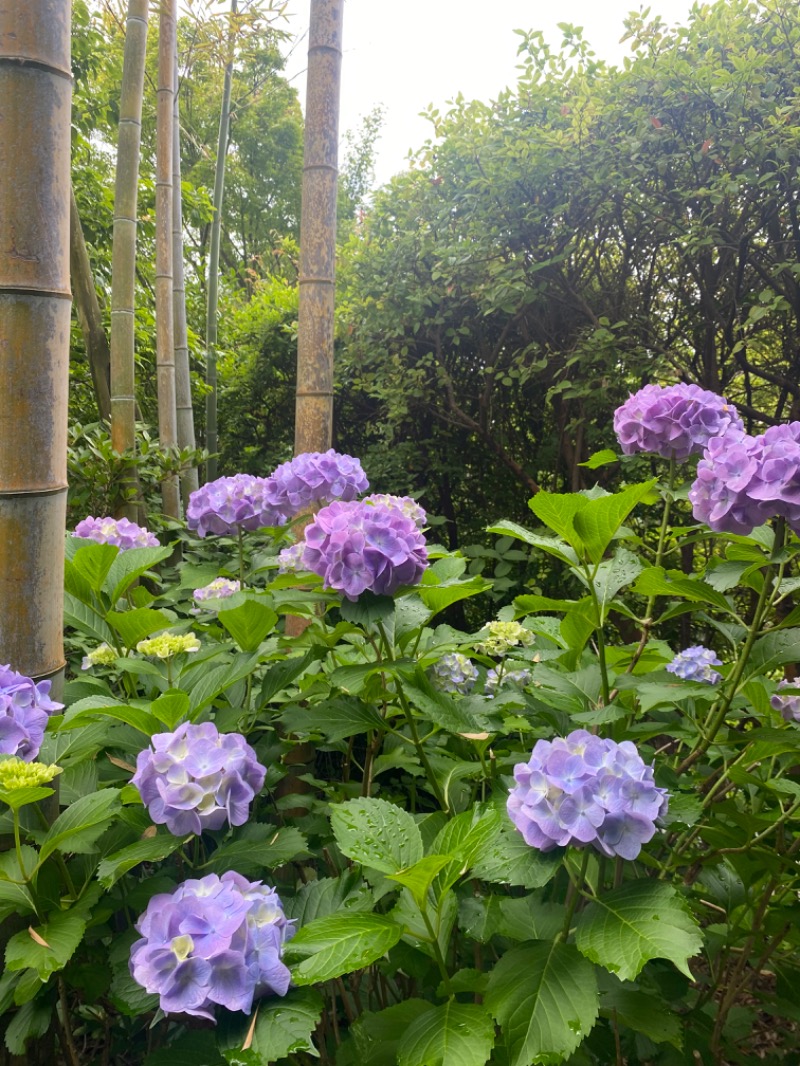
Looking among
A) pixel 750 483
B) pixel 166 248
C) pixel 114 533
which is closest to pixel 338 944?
pixel 750 483

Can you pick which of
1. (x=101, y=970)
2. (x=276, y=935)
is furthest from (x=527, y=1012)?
(x=101, y=970)

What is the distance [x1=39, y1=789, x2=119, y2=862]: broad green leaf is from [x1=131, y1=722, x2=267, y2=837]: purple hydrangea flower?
4 cm

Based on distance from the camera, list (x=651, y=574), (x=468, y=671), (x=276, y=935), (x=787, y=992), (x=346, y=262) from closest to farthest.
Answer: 1. (x=276, y=935)
2. (x=651, y=574)
3. (x=787, y=992)
4. (x=468, y=671)
5. (x=346, y=262)

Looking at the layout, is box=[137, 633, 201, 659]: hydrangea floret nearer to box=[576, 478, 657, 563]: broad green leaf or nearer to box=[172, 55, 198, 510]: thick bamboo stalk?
box=[576, 478, 657, 563]: broad green leaf

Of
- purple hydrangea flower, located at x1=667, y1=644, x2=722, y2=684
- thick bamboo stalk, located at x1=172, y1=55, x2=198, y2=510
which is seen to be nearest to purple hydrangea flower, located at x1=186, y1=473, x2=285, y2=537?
purple hydrangea flower, located at x1=667, y1=644, x2=722, y2=684

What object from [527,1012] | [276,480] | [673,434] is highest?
[673,434]

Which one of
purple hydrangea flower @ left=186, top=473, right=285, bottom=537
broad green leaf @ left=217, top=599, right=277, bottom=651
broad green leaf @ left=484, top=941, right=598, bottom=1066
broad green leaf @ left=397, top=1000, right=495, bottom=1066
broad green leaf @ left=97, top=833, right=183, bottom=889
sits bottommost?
broad green leaf @ left=397, top=1000, right=495, bottom=1066

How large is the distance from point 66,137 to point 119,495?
6.29 feet

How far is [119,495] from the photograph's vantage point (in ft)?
8.91

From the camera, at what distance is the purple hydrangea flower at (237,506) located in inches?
62.3

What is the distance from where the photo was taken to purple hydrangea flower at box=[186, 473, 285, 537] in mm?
1582

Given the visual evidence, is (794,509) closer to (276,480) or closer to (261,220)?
(276,480)

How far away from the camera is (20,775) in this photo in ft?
2.28

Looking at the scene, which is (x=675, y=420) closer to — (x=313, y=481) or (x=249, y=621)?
(x=313, y=481)
